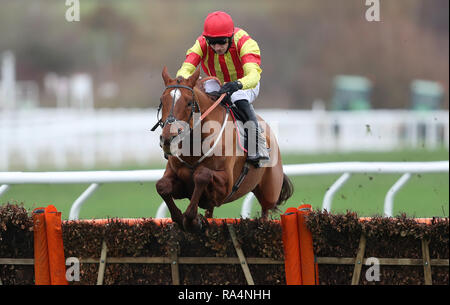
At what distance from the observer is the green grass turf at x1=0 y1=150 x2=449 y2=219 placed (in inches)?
370

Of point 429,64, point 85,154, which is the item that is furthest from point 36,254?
point 429,64

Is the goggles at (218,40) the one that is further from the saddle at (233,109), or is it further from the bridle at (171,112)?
the bridle at (171,112)

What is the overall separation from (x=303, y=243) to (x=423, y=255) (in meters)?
0.67

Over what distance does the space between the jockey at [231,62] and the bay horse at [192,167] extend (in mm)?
154

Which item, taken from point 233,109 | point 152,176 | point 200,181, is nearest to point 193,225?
point 200,181

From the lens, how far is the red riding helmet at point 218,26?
504 cm

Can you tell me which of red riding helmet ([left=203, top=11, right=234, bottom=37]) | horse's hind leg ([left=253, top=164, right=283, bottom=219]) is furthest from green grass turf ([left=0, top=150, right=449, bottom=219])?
red riding helmet ([left=203, top=11, right=234, bottom=37])

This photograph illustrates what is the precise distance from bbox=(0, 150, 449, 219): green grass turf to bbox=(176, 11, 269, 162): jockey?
2820 mm

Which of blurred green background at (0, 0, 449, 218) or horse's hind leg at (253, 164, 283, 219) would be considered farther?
blurred green background at (0, 0, 449, 218)

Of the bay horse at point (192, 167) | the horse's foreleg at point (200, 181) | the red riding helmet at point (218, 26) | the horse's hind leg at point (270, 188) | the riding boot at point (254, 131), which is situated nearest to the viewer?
the bay horse at point (192, 167)

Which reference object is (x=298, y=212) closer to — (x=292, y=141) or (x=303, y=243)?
(x=303, y=243)

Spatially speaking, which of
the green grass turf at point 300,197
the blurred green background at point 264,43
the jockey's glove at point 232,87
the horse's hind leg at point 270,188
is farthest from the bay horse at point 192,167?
the blurred green background at point 264,43

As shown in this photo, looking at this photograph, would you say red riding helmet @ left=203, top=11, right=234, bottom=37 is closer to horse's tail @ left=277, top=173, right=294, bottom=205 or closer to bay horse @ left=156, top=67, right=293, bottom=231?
bay horse @ left=156, top=67, right=293, bottom=231

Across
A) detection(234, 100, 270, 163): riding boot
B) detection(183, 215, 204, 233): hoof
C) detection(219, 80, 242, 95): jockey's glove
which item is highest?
detection(219, 80, 242, 95): jockey's glove
